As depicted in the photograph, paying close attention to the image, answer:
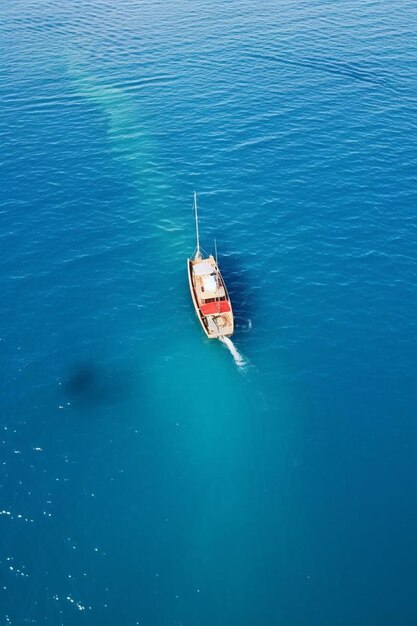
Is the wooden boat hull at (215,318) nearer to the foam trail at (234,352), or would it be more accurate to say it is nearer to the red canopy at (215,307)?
the red canopy at (215,307)

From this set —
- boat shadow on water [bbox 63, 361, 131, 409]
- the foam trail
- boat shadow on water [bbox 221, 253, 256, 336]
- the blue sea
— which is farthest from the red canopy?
boat shadow on water [bbox 63, 361, 131, 409]

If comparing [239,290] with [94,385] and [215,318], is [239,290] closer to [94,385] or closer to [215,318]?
[215,318]

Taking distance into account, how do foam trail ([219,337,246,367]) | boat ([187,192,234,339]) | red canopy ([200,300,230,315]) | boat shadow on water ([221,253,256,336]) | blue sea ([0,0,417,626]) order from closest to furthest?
blue sea ([0,0,417,626]), foam trail ([219,337,246,367]), boat ([187,192,234,339]), red canopy ([200,300,230,315]), boat shadow on water ([221,253,256,336])

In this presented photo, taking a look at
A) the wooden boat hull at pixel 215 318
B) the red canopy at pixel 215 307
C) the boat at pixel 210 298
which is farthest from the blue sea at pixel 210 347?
the red canopy at pixel 215 307

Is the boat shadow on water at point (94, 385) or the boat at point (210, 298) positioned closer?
the boat shadow on water at point (94, 385)

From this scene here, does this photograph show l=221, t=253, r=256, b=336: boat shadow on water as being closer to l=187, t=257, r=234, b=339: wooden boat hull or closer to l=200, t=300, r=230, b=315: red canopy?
l=187, t=257, r=234, b=339: wooden boat hull
